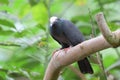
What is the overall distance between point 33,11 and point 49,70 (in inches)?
45.0

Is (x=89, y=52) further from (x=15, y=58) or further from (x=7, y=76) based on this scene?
(x=15, y=58)

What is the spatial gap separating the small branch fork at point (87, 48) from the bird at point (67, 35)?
17.1 inches

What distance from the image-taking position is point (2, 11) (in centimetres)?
210

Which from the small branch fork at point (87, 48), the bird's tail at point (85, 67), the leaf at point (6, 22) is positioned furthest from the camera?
the leaf at point (6, 22)

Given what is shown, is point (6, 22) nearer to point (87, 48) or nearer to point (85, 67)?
point (85, 67)

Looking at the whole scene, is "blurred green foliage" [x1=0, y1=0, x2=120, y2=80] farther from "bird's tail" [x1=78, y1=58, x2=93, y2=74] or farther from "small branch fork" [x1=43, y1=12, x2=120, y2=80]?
"small branch fork" [x1=43, y1=12, x2=120, y2=80]

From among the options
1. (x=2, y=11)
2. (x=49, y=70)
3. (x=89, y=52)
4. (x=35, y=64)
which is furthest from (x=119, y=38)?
(x=2, y=11)

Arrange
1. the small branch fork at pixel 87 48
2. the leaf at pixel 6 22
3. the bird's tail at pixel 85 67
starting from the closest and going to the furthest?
the small branch fork at pixel 87 48, the bird's tail at pixel 85 67, the leaf at pixel 6 22

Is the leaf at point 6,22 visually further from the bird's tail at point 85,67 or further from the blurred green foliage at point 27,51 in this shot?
the bird's tail at point 85,67

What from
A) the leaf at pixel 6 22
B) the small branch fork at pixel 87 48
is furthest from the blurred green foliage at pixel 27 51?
the small branch fork at pixel 87 48

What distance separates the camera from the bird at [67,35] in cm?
178

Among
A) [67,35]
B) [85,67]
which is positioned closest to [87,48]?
[85,67]

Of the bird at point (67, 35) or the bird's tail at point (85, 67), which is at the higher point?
the bird at point (67, 35)

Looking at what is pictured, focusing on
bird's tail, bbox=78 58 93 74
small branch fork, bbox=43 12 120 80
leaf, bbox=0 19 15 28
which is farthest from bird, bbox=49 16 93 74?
small branch fork, bbox=43 12 120 80
